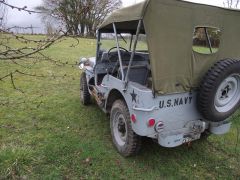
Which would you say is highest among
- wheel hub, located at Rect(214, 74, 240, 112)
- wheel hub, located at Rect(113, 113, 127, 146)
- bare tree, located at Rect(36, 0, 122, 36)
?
bare tree, located at Rect(36, 0, 122, 36)

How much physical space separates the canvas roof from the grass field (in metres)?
0.92

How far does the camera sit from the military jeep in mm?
2887

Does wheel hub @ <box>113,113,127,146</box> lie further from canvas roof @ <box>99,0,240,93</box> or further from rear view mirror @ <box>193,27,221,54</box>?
rear view mirror @ <box>193,27,221,54</box>

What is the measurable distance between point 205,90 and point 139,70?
4.34 feet

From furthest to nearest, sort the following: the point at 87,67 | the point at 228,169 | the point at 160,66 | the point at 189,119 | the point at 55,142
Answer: the point at 87,67
the point at 55,142
the point at 228,169
the point at 189,119
the point at 160,66

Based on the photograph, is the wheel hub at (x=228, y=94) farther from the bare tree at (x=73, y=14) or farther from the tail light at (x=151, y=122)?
the bare tree at (x=73, y=14)

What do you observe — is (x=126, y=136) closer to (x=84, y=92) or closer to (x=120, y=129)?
(x=120, y=129)

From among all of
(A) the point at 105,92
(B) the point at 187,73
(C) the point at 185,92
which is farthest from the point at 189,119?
(A) the point at 105,92

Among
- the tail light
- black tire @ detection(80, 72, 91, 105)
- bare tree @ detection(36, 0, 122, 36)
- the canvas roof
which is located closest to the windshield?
black tire @ detection(80, 72, 91, 105)

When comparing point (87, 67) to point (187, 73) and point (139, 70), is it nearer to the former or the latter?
point (139, 70)

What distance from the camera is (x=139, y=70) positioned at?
4043mm

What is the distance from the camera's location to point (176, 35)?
295 cm

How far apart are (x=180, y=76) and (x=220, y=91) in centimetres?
59

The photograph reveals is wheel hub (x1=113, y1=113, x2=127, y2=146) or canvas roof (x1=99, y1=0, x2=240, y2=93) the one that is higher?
canvas roof (x1=99, y1=0, x2=240, y2=93)
